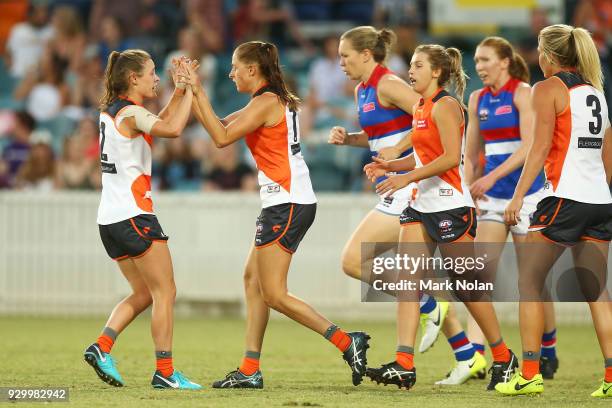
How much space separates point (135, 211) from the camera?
7.49 metres

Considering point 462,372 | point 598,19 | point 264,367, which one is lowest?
point 264,367

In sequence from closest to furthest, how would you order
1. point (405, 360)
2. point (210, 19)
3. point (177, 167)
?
point (405, 360) < point (177, 167) < point (210, 19)

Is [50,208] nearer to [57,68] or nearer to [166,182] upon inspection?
[166,182]

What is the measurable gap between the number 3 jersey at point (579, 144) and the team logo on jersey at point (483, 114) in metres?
1.59

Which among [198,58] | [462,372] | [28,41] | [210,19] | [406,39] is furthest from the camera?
[28,41]

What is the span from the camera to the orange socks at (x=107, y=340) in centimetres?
757

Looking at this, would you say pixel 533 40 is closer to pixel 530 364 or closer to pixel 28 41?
pixel 28 41

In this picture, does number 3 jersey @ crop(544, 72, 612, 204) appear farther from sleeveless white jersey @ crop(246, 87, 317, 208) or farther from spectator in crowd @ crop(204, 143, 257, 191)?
spectator in crowd @ crop(204, 143, 257, 191)

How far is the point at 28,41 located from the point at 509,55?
10594 mm

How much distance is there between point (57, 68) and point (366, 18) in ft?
15.4

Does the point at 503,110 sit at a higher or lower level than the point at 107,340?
higher

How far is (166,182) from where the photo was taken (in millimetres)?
14695

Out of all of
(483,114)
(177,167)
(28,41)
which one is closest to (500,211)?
(483,114)

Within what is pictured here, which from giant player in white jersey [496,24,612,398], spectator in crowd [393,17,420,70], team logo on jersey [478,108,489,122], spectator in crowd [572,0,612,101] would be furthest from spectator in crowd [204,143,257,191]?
giant player in white jersey [496,24,612,398]
